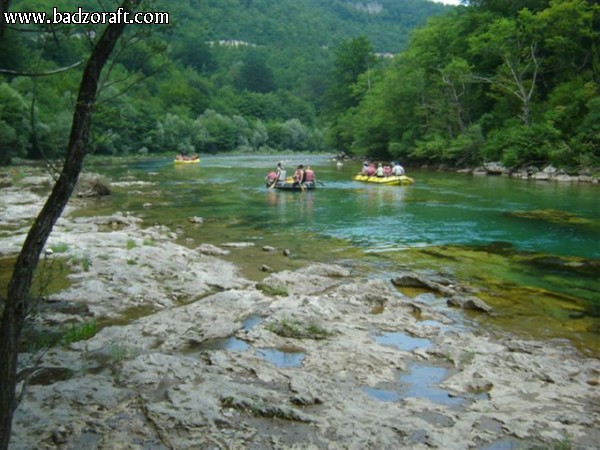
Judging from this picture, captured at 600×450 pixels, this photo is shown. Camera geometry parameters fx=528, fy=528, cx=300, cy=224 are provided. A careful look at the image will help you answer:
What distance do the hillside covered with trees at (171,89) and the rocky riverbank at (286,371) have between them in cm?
225

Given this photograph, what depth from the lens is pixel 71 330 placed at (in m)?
6.80

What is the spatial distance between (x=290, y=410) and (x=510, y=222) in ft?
48.8

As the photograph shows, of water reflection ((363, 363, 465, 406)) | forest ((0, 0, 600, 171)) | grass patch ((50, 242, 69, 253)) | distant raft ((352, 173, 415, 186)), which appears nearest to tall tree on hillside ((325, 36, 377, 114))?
forest ((0, 0, 600, 171))

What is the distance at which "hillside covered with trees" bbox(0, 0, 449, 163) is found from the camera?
11.9 ft

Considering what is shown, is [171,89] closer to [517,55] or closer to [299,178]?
[517,55]

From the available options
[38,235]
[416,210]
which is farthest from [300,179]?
[38,235]

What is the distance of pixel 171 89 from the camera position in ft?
389

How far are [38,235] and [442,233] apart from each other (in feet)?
47.3

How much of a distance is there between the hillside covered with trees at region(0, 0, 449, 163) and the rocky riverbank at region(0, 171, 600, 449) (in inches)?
88.7

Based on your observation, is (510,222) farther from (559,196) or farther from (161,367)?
(161,367)

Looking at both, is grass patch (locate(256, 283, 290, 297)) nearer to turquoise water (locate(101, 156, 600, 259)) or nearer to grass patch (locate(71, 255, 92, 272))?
grass patch (locate(71, 255, 92, 272))

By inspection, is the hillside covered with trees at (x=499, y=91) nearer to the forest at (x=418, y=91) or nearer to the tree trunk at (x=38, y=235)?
the forest at (x=418, y=91)

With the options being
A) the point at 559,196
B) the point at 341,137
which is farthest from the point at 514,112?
the point at 341,137

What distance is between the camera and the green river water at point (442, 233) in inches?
372
